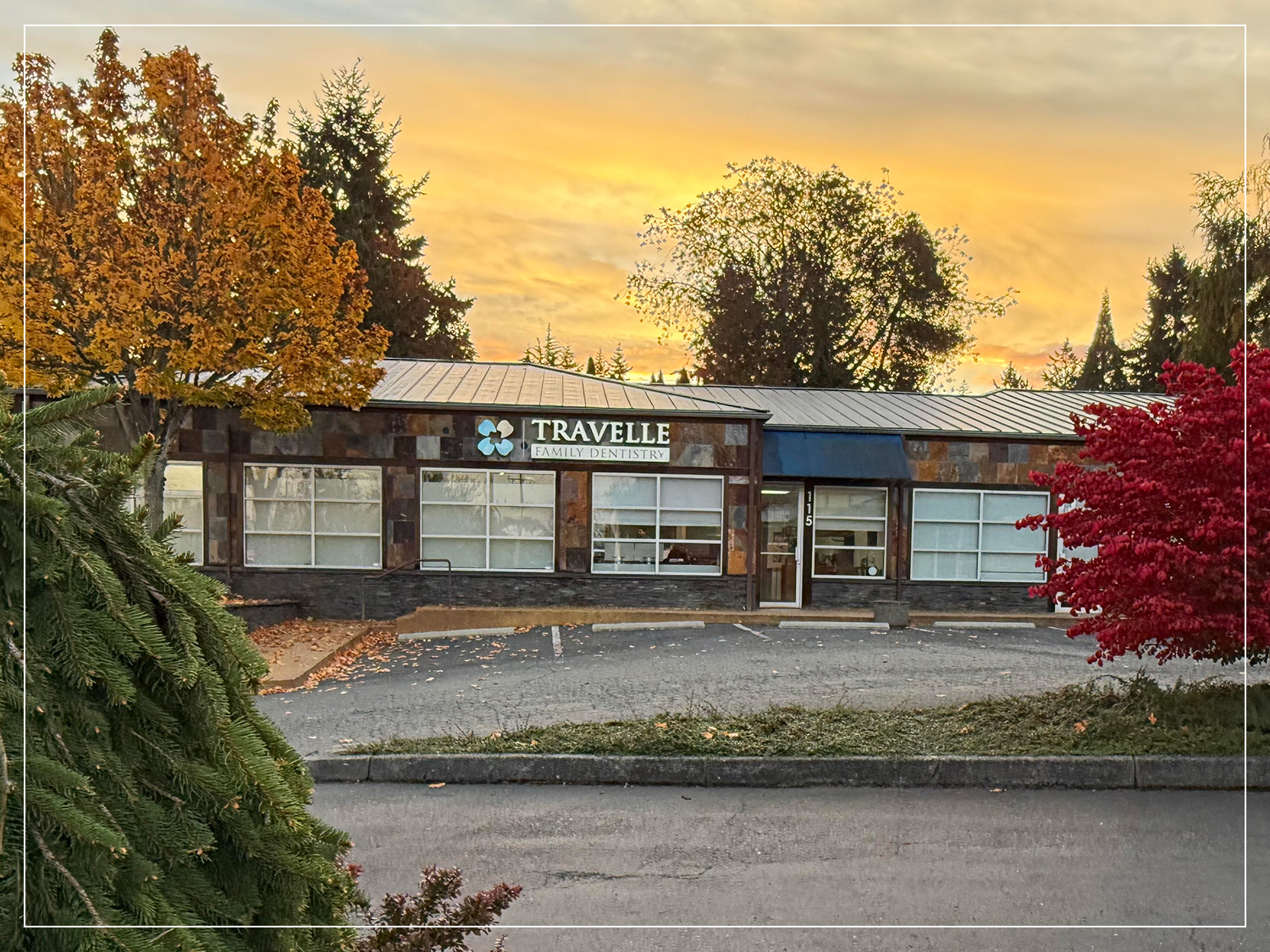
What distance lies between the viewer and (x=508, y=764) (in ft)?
21.1

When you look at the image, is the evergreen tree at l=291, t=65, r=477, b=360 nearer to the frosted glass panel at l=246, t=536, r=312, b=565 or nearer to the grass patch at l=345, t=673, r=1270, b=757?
the frosted glass panel at l=246, t=536, r=312, b=565

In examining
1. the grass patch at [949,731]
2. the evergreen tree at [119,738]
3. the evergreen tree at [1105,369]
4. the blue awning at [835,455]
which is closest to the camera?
the evergreen tree at [119,738]

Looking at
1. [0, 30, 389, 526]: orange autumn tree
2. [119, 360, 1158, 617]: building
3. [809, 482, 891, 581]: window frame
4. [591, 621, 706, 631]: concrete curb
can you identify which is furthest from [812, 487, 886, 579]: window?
[0, 30, 389, 526]: orange autumn tree

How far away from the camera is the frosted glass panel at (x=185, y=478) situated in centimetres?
1553

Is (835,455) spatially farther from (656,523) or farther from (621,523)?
(621,523)

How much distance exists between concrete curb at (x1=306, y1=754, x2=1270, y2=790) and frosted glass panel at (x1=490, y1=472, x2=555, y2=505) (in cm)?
944

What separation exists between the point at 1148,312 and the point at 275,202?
137 feet

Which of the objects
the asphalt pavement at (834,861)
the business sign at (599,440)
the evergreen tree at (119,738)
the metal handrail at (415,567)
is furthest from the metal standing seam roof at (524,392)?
the evergreen tree at (119,738)

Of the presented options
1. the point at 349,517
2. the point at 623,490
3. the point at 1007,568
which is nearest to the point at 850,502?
the point at 1007,568

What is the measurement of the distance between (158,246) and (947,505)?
14.5m

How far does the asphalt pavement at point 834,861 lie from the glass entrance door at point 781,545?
1067 centimetres

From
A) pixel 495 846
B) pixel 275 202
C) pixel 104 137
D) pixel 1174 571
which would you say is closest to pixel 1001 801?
pixel 1174 571

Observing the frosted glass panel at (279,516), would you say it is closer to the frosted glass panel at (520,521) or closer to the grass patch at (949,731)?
the frosted glass panel at (520,521)

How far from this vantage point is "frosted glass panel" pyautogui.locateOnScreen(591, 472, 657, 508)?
622 inches
